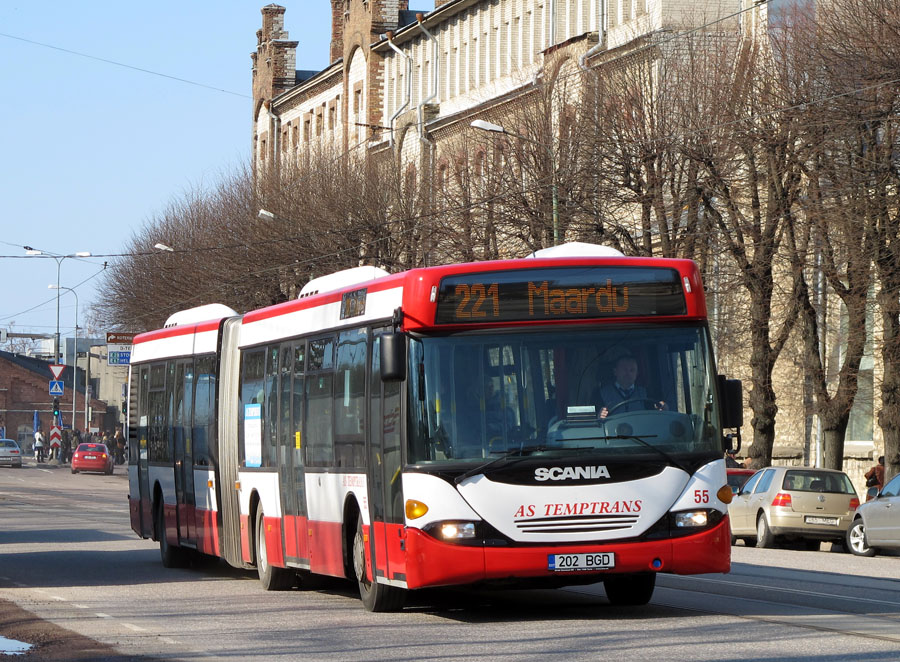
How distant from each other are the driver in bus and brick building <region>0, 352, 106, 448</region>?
10880cm

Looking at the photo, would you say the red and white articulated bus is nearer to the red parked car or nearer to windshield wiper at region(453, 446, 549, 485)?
windshield wiper at region(453, 446, 549, 485)

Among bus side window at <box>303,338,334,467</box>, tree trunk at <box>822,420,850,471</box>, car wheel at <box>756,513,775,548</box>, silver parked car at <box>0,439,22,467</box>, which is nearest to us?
bus side window at <box>303,338,334,467</box>

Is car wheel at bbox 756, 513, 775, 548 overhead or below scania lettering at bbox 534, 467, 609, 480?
below

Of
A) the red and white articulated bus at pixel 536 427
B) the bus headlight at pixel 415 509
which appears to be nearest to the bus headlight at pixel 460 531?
the red and white articulated bus at pixel 536 427

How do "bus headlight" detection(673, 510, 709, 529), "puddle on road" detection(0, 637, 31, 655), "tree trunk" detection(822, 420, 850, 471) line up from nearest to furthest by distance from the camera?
"puddle on road" detection(0, 637, 31, 655) < "bus headlight" detection(673, 510, 709, 529) < "tree trunk" detection(822, 420, 850, 471)

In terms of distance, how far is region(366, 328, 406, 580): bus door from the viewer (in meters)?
12.9

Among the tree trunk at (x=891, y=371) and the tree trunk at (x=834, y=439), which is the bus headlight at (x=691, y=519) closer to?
the tree trunk at (x=891, y=371)

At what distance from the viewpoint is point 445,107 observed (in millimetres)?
57750

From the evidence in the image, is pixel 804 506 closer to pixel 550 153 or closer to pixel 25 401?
pixel 550 153

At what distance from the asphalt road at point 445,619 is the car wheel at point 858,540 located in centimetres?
457

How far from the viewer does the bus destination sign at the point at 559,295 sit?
42.2 ft

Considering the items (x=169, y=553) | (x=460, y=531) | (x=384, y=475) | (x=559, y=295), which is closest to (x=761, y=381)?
(x=169, y=553)

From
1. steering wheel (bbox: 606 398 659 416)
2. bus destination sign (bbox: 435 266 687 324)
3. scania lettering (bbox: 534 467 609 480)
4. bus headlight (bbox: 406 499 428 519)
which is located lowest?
bus headlight (bbox: 406 499 428 519)

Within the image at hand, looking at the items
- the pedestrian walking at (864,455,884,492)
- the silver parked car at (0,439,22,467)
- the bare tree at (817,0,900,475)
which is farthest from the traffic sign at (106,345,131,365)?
the bare tree at (817,0,900,475)
